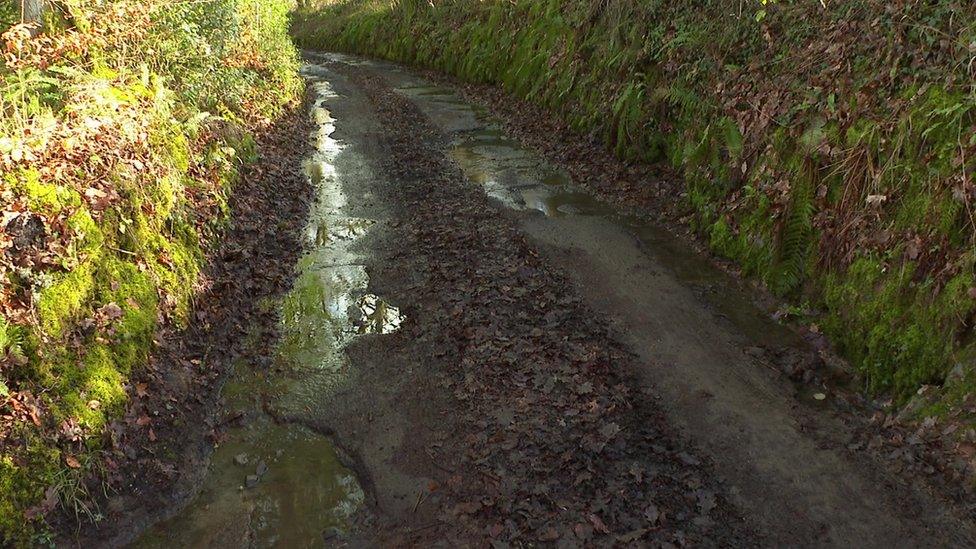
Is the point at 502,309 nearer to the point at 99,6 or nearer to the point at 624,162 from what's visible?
the point at 624,162

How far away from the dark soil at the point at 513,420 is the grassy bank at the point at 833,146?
7.87ft

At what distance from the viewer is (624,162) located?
1145cm

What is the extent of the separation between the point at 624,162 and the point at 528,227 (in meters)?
3.14

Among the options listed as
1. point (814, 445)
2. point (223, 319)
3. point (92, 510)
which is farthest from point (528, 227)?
point (92, 510)

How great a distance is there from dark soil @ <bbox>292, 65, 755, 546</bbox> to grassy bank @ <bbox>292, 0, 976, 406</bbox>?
2400 millimetres

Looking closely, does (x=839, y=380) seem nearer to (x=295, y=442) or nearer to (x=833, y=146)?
(x=833, y=146)

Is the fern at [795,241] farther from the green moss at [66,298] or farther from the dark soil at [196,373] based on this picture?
the green moss at [66,298]

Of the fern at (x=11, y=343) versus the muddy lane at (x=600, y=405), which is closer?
the fern at (x=11, y=343)

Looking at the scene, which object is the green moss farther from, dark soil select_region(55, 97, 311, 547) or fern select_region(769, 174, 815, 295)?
fern select_region(769, 174, 815, 295)

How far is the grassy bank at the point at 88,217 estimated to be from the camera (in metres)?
4.44

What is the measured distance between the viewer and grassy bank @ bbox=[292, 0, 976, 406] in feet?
18.5

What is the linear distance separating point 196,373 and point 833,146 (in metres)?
7.23

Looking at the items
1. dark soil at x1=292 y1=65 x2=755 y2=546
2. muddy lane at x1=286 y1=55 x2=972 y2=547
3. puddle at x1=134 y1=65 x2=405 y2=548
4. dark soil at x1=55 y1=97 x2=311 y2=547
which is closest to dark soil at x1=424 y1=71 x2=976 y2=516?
muddy lane at x1=286 y1=55 x2=972 y2=547

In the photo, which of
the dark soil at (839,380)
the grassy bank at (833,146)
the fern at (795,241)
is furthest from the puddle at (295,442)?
the grassy bank at (833,146)
